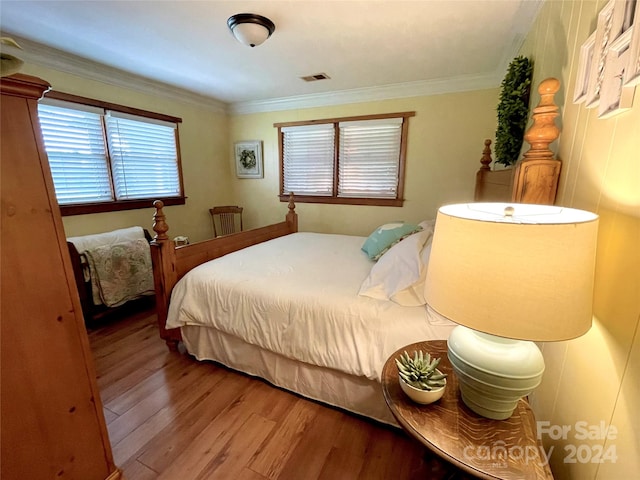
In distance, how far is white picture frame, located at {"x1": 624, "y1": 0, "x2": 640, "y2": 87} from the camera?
2.02 feet

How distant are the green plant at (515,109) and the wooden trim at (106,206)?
348 centimetres

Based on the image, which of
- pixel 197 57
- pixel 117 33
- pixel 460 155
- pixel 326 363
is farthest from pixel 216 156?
pixel 326 363

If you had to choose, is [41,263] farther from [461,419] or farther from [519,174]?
[519,174]

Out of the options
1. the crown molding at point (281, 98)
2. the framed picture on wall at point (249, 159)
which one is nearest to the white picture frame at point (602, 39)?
the crown molding at point (281, 98)

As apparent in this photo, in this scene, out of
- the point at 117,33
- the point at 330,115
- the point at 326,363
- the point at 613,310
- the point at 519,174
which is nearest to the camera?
the point at 613,310

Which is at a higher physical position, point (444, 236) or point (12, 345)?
point (444, 236)

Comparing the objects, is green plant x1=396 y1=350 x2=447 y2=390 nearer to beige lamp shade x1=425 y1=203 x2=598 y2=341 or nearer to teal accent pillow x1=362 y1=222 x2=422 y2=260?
beige lamp shade x1=425 y1=203 x2=598 y2=341

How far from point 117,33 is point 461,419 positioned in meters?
3.07

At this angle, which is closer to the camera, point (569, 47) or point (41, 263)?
point (41, 263)

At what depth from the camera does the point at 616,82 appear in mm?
709

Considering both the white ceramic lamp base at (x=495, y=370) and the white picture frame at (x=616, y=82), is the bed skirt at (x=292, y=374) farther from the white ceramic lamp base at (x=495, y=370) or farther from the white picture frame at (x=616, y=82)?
the white picture frame at (x=616, y=82)

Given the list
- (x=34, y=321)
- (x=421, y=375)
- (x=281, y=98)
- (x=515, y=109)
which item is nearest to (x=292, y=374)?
(x=421, y=375)

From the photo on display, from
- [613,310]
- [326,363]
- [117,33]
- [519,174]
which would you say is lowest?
[326,363]

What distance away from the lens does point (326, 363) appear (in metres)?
1.55
